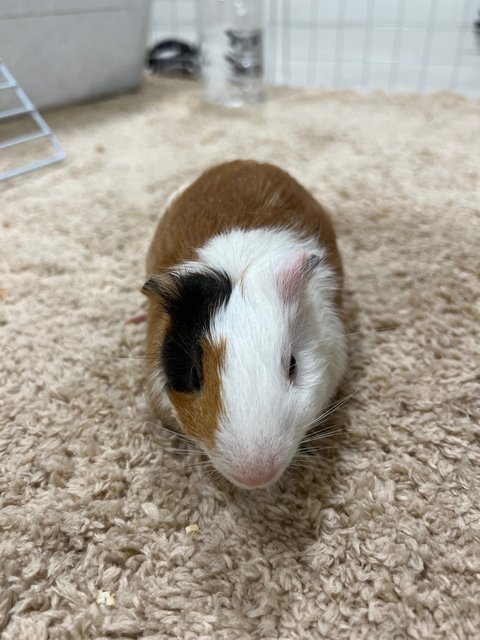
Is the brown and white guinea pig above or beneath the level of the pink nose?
above

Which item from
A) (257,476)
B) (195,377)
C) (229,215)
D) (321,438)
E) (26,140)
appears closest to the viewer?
(257,476)

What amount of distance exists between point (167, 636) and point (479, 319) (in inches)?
42.7

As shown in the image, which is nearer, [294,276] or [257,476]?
Result: [257,476]

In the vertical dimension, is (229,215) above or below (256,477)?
above

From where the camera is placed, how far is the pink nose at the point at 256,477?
2.66 ft

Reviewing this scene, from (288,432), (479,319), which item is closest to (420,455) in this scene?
(288,432)

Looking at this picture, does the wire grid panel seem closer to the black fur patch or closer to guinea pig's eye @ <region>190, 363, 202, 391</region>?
the black fur patch

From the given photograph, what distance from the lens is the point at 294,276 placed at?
3.21 feet

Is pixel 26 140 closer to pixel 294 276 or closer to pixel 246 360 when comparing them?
pixel 294 276

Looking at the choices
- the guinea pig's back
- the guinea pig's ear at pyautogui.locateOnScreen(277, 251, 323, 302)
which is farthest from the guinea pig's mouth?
the guinea pig's back

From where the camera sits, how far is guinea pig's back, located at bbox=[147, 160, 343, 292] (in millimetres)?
1203

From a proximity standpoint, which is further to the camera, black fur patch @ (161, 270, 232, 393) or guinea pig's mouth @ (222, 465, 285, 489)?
black fur patch @ (161, 270, 232, 393)

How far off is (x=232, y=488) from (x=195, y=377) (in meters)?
0.27

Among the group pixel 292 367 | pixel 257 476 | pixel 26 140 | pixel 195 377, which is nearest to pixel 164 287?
pixel 195 377
